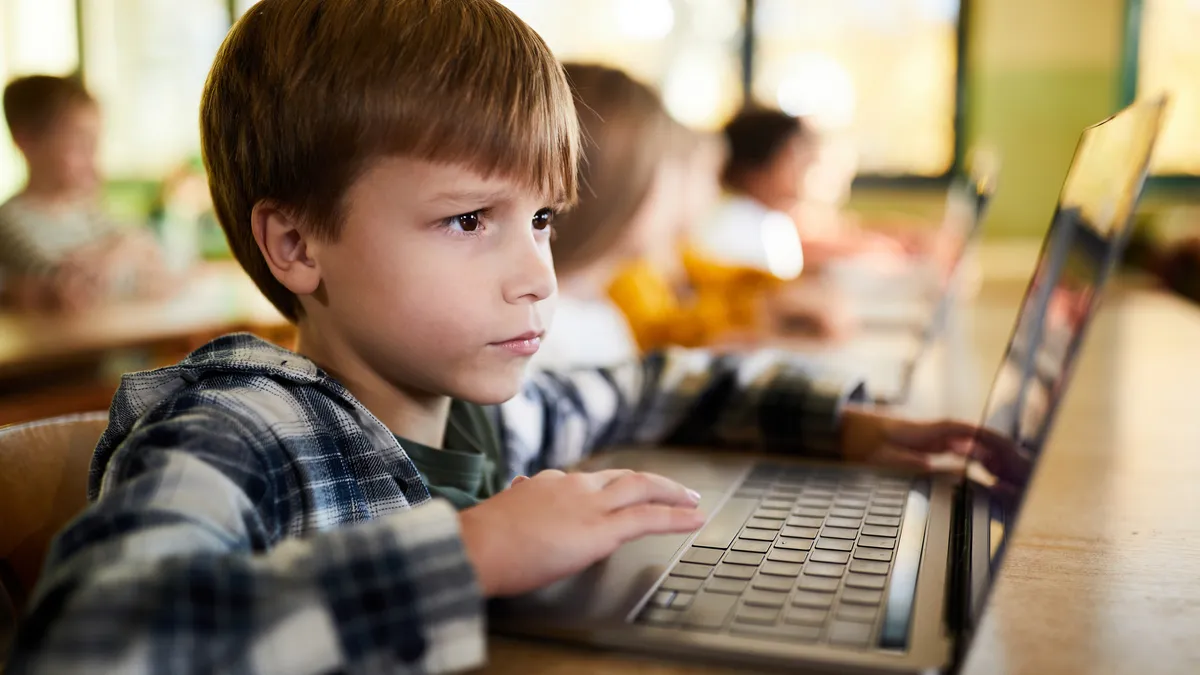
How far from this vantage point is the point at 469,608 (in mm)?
413

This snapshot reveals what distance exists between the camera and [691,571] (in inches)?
20.5

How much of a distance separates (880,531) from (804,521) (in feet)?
0.15

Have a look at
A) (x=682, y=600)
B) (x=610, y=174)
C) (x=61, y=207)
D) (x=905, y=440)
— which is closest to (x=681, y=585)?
(x=682, y=600)

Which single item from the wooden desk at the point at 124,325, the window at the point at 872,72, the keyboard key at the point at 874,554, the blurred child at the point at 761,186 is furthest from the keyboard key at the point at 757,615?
the window at the point at 872,72

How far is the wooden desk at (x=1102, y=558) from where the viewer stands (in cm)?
44

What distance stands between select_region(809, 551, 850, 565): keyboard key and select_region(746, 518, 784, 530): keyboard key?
0.19 ft

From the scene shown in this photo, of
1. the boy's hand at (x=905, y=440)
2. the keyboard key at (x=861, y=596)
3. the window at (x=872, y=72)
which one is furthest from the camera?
the window at (x=872, y=72)

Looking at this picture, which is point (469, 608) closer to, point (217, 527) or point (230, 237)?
point (217, 527)

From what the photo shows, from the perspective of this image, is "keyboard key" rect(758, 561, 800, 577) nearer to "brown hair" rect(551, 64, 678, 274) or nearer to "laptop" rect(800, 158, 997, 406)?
"laptop" rect(800, 158, 997, 406)

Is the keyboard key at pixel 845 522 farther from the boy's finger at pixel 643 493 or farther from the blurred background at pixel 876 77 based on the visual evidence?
the blurred background at pixel 876 77

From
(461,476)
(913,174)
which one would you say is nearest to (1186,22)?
(913,174)

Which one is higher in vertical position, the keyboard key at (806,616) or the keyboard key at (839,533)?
the keyboard key at (806,616)

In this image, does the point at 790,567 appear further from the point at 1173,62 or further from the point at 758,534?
the point at 1173,62

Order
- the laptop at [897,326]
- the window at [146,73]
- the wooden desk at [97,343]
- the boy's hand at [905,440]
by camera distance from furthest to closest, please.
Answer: the window at [146,73] → the wooden desk at [97,343] → the laptop at [897,326] → the boy's hand at [905,440]
